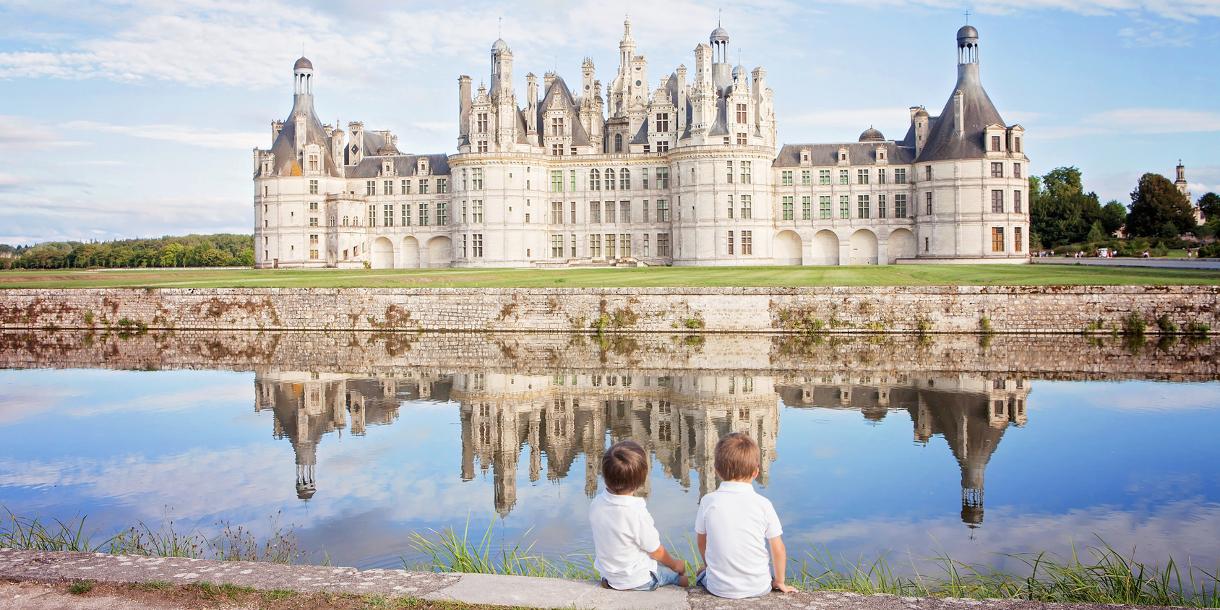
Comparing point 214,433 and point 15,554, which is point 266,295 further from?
point 15,554

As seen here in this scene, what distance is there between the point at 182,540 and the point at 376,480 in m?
3.35

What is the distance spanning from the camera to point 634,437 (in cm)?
1642

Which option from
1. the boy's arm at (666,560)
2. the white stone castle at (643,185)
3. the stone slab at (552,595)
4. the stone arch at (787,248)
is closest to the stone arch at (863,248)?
the white stone castle at (643,185)

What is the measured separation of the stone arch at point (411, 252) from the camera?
2741 inches

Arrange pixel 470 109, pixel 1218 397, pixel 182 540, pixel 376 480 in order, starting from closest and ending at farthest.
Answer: pixel 182 540 < pixel 376 480 < pixel 1218 397 < pixel 470 109

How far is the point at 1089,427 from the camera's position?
677 inches

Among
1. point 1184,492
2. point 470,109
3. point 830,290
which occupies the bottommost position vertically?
point 1184,492

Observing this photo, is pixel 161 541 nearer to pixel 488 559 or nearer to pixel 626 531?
pixel 488 559

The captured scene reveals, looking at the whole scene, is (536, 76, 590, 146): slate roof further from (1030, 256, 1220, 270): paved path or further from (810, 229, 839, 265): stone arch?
(1030, 256, 1220, 270): paved path

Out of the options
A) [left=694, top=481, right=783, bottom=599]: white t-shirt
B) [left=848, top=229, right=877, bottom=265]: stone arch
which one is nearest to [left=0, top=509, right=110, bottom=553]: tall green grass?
[left=694, top=481, right=783, bottom=599]: white t-shirt

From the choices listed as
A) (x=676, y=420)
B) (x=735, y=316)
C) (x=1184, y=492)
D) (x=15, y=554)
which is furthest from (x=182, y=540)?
(x=735, y=316)

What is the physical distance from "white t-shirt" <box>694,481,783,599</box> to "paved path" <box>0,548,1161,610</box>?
110 millimetres

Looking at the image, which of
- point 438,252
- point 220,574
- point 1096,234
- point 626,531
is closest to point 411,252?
point 438,252

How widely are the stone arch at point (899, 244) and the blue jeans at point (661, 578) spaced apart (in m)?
58.5
